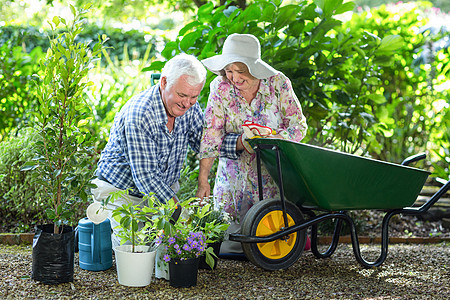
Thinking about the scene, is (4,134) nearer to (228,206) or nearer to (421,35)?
(228,206)

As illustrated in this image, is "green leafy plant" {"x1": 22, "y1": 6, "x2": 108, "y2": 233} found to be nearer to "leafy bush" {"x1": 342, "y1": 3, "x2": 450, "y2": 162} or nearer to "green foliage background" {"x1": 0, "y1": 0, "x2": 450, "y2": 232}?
"green foliage background" {"x1": 0, "y1": 0, "x2": 450, "y2": 232}

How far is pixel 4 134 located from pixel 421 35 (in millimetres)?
3593

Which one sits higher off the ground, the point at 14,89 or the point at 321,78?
the point at 321,78

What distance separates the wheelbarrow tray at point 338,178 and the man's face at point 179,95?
1.33 ft

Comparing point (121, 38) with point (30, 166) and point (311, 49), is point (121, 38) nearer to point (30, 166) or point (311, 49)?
point (311, 49)

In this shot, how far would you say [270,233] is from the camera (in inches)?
103

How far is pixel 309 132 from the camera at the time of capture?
12.4 feet

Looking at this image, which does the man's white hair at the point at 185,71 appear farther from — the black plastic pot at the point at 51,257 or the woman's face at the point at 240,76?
the black plastic pot at the point at 51,257

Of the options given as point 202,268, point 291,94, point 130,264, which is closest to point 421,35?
point 291,94

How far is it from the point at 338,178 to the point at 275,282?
0.60 meters

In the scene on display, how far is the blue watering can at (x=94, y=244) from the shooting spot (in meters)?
2.49

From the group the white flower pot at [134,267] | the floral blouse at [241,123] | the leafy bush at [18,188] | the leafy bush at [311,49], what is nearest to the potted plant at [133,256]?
the white flower pot at [134,267]

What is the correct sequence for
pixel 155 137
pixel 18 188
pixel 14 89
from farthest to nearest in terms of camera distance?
pixel 14 89, pixel 18 188, pixel 155 137

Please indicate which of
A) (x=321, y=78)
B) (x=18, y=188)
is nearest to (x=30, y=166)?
(x=18, y=188)
